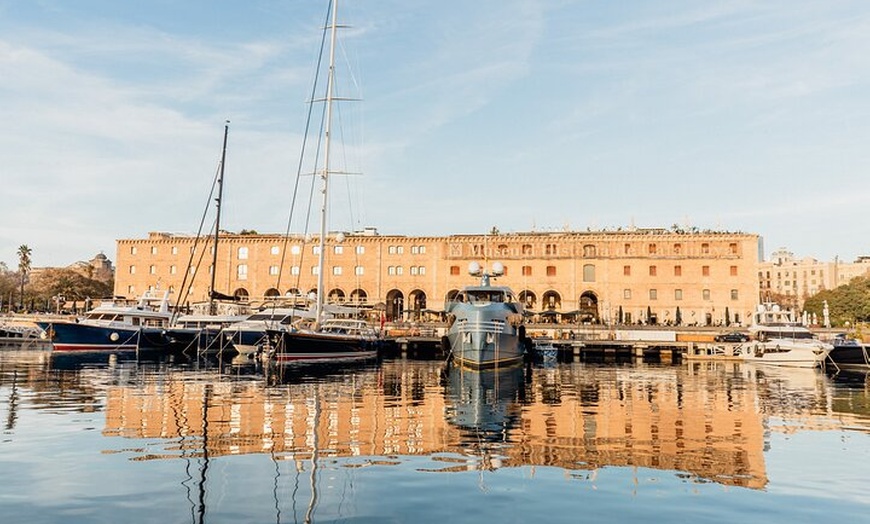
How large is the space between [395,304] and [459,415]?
6121cm

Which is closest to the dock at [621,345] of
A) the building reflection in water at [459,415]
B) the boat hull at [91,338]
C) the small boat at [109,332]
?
the small boat at [109,332]

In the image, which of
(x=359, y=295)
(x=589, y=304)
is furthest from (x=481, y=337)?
(x=359, y=295)

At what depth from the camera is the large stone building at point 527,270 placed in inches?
2896

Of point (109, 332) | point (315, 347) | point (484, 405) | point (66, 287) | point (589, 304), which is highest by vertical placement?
point (66, 287)

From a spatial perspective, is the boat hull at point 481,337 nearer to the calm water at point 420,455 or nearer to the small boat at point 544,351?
the calm water at point 420,455

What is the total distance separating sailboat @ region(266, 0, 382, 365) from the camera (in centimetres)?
3822

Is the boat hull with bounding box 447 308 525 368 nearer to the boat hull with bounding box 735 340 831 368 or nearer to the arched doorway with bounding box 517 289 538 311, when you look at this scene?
the boat hull with bounding box 735 340 831 368

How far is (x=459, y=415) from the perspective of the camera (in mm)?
18281

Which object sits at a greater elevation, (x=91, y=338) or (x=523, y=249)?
(x=523, y=249)

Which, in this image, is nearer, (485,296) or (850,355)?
(485,296)

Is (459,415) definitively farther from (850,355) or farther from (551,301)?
(551,301)

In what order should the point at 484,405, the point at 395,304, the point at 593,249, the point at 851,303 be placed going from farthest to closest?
the point at 851,303
the point at 395,304
the point at 593,249
the point at 484,405

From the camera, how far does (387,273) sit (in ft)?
259

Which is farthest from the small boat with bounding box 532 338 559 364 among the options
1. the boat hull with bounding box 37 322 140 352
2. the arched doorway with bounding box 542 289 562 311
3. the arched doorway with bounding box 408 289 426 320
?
the boat hull with bounding box 37 322 140 352
